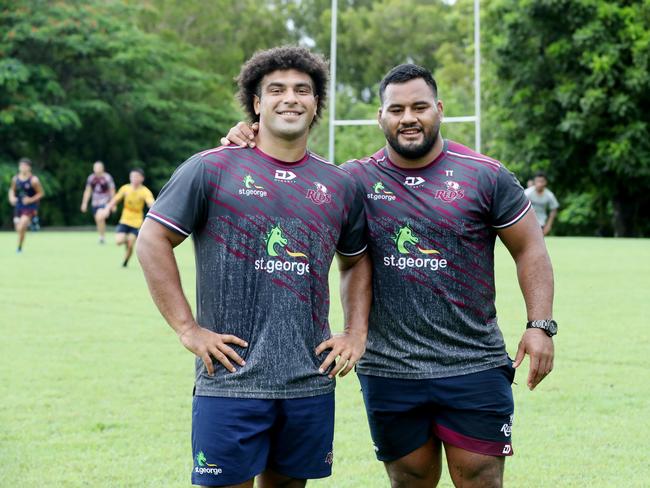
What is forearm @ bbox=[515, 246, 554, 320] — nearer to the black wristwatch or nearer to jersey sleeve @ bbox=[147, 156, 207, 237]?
the black wristwatch

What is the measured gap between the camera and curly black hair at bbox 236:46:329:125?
402 cm

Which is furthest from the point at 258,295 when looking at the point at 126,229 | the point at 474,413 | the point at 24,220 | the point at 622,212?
the point at 622,212

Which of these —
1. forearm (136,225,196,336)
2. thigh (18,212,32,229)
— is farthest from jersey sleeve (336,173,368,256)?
thigh (18,212,32,229)

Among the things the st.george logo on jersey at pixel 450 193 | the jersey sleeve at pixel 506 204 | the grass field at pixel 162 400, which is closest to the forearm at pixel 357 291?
the st.george logo on jersey at pixel 450 193

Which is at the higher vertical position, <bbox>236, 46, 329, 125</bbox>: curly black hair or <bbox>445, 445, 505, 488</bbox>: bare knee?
<bbox>236, 46, 329, 125</bbox>: curly black hair

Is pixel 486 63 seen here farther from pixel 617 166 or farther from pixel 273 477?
pixel 273 477

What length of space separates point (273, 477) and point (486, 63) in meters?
40.3

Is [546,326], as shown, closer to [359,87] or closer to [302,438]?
[302,438]

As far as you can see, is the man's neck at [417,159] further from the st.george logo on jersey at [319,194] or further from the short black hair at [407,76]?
the st.george logo on jersey at [319,194]

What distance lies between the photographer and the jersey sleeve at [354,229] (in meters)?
4.17

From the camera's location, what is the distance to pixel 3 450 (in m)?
6.28

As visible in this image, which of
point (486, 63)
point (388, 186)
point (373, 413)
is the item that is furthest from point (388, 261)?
point (486, 63)

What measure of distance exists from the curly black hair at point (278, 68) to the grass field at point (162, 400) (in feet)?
7.86

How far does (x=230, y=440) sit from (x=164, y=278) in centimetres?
63
